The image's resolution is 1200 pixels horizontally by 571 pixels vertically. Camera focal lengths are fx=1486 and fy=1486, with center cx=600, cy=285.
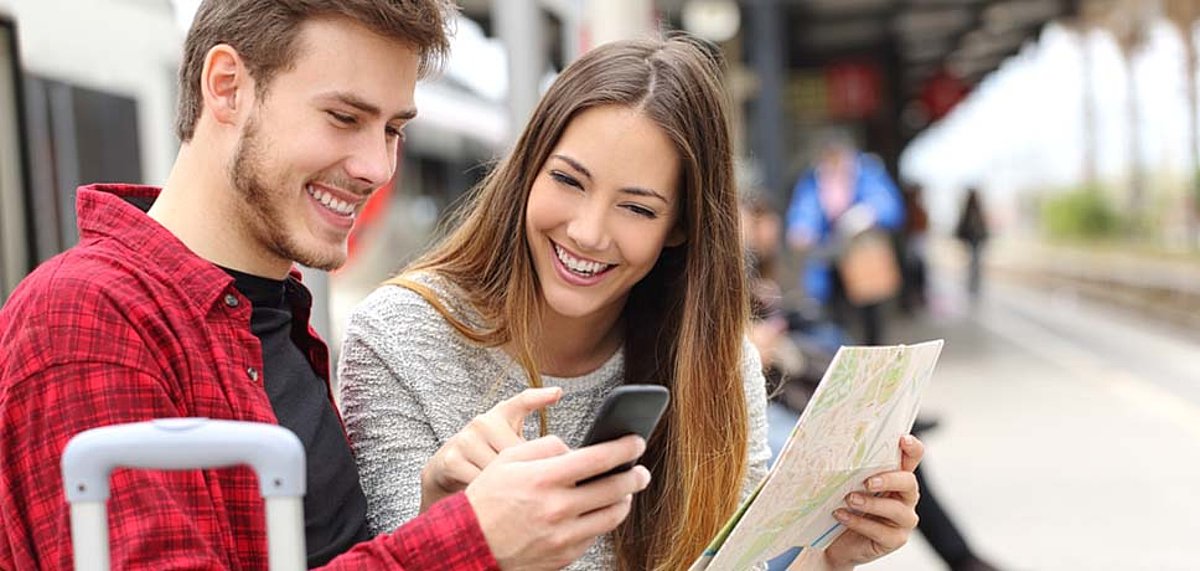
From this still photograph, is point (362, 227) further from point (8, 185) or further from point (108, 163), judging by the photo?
point (8, 185)

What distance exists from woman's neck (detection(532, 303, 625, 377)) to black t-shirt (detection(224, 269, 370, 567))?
1.44 ft

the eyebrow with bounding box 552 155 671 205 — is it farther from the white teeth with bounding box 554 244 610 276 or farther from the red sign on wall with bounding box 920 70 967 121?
the red sign on wall with bounding box 920 70 967 121

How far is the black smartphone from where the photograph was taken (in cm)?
137

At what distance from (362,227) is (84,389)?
6620 millimetres

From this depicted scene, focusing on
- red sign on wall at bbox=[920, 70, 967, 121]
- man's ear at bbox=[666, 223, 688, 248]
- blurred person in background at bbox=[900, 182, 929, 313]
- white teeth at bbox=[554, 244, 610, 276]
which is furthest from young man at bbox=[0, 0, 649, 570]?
red sign on wall at bbox=[920, 70, 967, 121]

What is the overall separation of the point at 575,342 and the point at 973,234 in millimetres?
18497

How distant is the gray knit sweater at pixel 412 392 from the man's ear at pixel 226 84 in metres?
0.51

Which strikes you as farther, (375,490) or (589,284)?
(589,284)

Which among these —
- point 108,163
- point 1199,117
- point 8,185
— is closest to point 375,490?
point 8,185

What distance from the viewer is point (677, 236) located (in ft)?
7.43

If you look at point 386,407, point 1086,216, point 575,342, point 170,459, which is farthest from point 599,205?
point 1086,216

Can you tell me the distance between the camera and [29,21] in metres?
3.60

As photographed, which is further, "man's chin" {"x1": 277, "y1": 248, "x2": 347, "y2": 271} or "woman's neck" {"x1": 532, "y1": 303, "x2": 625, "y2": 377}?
"woman's neck" {"x1": 532, "y1": 303, "x2": 625, "y2": 377}

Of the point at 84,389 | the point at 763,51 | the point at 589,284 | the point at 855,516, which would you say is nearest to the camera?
the point at 84,389
